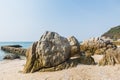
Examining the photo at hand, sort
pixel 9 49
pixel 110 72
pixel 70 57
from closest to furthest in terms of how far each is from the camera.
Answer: pixel 110 72 < pixel 70 57 < pixel 9 49

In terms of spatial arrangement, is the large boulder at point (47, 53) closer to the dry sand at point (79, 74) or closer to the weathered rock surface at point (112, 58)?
the dry sand at point (79, 74)

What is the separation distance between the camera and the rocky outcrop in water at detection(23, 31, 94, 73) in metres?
18.0

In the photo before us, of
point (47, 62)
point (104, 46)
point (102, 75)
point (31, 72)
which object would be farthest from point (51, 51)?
point (104, 46)

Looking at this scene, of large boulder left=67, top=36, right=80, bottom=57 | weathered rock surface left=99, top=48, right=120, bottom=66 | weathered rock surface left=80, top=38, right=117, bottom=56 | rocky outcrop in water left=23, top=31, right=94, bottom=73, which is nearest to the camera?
rocky outcrop in water left=23, top=31, right=94, bottom=73

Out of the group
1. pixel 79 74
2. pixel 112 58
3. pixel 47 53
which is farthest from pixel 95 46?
pixel 79 74

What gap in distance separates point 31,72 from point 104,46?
15.3 metres

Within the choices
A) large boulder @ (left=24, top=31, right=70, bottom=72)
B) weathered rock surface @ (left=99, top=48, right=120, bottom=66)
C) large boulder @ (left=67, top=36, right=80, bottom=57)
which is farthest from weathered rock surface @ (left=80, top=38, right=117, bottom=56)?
large boulder @ (left=24, top=31, right=70, bottom=72)

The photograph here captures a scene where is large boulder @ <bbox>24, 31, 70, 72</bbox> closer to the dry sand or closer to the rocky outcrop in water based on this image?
the rocky outcrop in water

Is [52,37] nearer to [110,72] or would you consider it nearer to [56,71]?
[56,71]

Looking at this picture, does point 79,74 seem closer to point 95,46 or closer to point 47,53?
point 47,53

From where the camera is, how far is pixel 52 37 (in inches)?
758

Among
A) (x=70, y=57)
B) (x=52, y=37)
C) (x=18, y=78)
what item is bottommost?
(x=18, y=78)

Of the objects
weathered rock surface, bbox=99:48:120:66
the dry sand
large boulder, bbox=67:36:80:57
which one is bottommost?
the dry sand

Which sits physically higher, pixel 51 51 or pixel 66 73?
pixel 51 51
